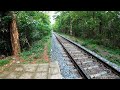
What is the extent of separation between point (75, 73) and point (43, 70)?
4.83ft

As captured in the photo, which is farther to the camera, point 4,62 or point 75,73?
point 4,62

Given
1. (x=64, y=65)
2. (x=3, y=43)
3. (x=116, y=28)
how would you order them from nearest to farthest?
1. (x=64, y=65)
2. (x=3, y=43)
3. (x=116, y=28)
